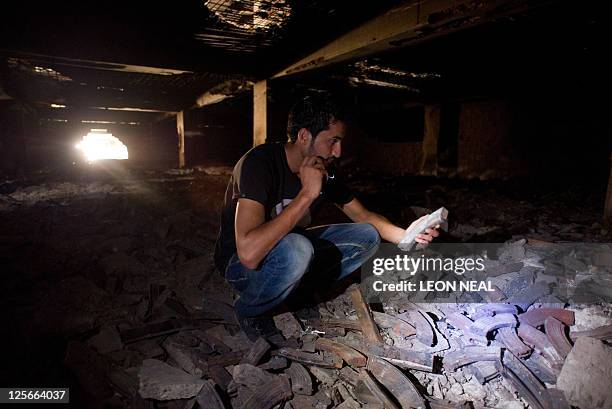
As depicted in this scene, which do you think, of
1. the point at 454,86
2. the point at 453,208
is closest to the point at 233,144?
the point at 454,86

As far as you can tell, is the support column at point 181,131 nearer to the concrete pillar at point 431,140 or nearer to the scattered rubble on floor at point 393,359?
the concrete pillar at point 431,140

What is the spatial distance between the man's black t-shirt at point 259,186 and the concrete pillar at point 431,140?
7.86 metres

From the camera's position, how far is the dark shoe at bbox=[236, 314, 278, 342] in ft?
8.39

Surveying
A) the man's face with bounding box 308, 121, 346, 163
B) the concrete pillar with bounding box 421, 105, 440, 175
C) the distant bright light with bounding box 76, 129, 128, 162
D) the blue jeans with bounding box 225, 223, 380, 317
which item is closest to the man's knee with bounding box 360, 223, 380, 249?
the blue jeans with bounding box 225, 223, 380, 317

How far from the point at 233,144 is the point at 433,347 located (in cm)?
1370

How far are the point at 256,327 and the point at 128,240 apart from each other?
2.65 metres

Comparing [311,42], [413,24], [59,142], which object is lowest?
[59,142]

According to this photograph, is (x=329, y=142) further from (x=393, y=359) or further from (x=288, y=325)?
(x=393, y=359)

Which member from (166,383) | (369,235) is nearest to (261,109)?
(369,235)

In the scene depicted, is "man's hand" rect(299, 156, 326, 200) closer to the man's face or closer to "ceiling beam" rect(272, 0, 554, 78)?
the man's face

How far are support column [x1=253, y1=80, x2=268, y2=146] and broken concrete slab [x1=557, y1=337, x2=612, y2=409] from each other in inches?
208

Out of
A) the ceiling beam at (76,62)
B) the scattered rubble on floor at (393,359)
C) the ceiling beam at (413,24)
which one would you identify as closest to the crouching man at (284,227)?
the scattered rubble on floor at (393,359)

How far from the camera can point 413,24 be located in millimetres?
3398

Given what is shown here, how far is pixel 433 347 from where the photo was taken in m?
2.47
